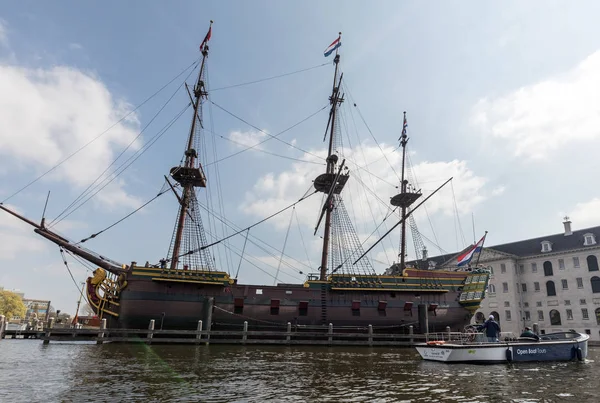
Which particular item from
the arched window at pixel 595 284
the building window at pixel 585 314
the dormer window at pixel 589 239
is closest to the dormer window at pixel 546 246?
the dormer window at pixel 589 239

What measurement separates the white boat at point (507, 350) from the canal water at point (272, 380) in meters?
0.52

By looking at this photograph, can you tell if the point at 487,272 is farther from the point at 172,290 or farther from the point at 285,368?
the point at 172,290

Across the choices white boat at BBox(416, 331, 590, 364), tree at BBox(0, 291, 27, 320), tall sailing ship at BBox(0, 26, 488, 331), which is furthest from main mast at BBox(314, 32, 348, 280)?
tree at BBox(0, 291, 27, 320)

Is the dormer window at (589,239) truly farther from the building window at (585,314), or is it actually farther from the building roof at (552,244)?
the building window at (585,314)

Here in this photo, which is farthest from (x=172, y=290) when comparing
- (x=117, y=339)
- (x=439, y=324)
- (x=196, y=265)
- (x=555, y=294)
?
(x=555, y=294)

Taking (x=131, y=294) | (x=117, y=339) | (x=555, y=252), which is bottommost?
(x=117, y=339)

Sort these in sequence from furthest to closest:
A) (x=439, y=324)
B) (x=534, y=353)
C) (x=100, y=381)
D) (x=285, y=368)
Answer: (x=439, y=324), (x=534, y=353), (x=285, y=368), (x=100, y=381)

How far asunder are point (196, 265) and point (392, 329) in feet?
52.7

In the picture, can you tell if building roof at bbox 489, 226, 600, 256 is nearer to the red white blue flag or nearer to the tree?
the red white blue flag

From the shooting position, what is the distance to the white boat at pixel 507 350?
16234 millimetres

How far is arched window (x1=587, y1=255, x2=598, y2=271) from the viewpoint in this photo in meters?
49.2

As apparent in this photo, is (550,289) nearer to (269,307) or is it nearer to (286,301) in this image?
(286,301)

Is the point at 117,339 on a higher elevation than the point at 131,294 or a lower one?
lower

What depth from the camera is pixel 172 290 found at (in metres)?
25.3
